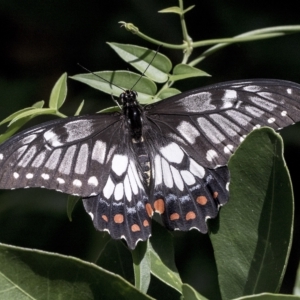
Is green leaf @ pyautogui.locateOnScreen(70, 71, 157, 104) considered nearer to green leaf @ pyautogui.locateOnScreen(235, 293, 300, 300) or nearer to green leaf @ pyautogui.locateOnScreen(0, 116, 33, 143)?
green leaf @ pyautogui.locateOnScreen(0, 116, 33, 143)

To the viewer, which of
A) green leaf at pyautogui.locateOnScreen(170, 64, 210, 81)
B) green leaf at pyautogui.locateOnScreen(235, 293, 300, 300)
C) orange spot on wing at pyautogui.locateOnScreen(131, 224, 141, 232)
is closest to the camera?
green leaf at pyautogui.locateOnScreen(235, 293, 300, 300)

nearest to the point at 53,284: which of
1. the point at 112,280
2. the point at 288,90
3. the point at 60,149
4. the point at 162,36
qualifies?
the point at 112,280

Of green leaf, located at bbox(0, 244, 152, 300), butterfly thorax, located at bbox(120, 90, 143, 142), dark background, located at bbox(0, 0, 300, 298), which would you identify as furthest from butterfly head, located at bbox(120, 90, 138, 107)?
dark background, located at bbox(0, 0, 300, 298)

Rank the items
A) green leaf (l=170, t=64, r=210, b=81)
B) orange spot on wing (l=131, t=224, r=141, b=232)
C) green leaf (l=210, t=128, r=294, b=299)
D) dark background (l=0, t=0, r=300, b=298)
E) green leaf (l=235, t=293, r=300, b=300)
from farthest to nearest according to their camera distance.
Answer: dark background (l=0, t=0, r=300, b=298), green leaf (l=170, t=64, r=210, b=81), orange spot on wing (l=131, t=224, r=141, b=232), green leaf (l=210, t=128, r=294, b=299), green leaf (l=235, t=293, r=300, b=300)

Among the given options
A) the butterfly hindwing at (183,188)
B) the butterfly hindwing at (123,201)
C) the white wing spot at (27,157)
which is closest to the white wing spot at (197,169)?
the butterfly hindwing at (183,188)

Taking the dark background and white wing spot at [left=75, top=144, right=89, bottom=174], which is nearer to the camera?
white wing spot at [left=75, top=144, right=89, bottom=174]

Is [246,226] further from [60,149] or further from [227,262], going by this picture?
[60,149]

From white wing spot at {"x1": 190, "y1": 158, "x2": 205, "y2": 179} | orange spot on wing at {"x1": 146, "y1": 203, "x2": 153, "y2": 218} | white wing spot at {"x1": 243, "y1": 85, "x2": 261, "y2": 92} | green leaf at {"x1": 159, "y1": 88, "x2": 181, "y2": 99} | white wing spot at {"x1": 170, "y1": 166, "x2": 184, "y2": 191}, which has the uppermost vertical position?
white wing spot at {"x1": 243, "y1": 85, "x2": 261, "y2": 92}

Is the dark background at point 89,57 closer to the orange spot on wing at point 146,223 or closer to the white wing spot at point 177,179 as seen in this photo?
the white wing spot at point 177,179

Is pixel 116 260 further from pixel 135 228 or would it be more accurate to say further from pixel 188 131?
pixel 188 131
